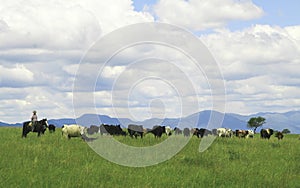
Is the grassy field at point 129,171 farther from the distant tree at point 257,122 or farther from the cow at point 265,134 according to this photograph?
the distant tree at point 257,122

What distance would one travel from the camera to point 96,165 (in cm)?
1684

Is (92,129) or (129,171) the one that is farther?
(92,129)

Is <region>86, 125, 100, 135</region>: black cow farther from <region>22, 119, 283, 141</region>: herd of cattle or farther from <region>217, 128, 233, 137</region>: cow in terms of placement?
<region>217, 128, 233, 137</region>: cow

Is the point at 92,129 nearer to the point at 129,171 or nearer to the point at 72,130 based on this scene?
the point at 72,130

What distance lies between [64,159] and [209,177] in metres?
6.18

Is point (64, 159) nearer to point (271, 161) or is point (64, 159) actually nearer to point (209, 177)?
point (209, 177)

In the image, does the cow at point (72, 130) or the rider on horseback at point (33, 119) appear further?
the cow at point (72, 130)

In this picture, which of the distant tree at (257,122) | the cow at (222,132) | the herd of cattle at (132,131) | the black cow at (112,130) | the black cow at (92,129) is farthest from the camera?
the distant tree at (257,122)

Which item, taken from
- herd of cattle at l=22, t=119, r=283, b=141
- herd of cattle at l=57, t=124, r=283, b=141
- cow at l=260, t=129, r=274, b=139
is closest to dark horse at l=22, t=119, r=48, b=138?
herd of cattle at l=22, t=119, r=283, b=141

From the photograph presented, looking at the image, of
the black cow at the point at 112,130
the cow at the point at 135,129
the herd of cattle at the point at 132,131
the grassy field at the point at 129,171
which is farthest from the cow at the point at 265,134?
the grassy field at the point at 129,171

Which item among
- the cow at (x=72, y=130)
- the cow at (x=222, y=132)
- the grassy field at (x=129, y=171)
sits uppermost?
the cow at (x=222, y=132)

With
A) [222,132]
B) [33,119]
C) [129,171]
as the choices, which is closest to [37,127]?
[33,119]

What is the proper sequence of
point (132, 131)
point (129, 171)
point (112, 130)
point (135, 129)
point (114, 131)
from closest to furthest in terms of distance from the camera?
point (129, 171) → point (132, 131) → point (135, 129) → point (114, 131) → point (112, 130)

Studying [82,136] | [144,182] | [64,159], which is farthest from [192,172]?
[82,136]
